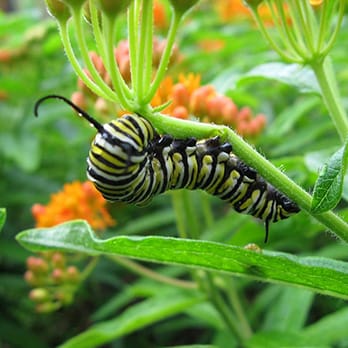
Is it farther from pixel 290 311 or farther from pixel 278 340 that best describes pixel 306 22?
pixel 290 311

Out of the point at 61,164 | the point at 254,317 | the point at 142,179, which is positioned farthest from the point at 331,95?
the point at 61,164

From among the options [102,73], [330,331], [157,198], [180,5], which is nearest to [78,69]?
[180,5]

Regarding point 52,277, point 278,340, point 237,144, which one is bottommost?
point 278,340

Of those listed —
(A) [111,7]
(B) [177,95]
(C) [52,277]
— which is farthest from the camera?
(C) [52,277]

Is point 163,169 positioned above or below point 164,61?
below

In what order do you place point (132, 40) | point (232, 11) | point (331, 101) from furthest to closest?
point (232, 11)
point (331, 101)
point (132, 40)

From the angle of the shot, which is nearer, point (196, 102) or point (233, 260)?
point (233, 260)
